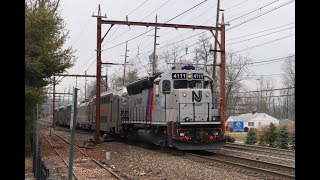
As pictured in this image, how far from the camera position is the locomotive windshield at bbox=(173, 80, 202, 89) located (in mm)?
17750

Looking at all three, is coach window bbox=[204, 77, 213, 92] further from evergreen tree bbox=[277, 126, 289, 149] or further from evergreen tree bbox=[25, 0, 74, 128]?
evergreen tree bbox=[277, 126, 289, 149]

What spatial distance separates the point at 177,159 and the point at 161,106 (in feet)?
10.2

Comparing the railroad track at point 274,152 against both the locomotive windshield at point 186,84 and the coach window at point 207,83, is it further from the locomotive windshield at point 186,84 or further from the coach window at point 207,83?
the locomotive windshield at point 186,84

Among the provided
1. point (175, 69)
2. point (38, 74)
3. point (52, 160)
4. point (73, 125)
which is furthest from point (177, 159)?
point (73, 125)

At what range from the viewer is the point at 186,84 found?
A: 17.9 metres

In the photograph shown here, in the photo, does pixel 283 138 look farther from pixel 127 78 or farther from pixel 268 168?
pixel 127 78

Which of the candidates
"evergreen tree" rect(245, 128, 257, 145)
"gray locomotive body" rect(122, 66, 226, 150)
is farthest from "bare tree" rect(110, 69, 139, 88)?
"gray locomotive body" rect(122, 66, 226, 150)

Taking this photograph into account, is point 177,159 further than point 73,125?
Yes

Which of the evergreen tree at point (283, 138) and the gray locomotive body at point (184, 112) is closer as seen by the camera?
the gray locomotive body at point (184, 112)

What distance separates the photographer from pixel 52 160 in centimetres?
1681

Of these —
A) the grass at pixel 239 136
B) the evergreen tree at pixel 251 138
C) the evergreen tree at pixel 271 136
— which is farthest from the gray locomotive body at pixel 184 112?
the grass at pixel 239 136

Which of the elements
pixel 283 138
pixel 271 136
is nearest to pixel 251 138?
pixel 271 136

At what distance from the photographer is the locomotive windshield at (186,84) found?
17.8 meters
